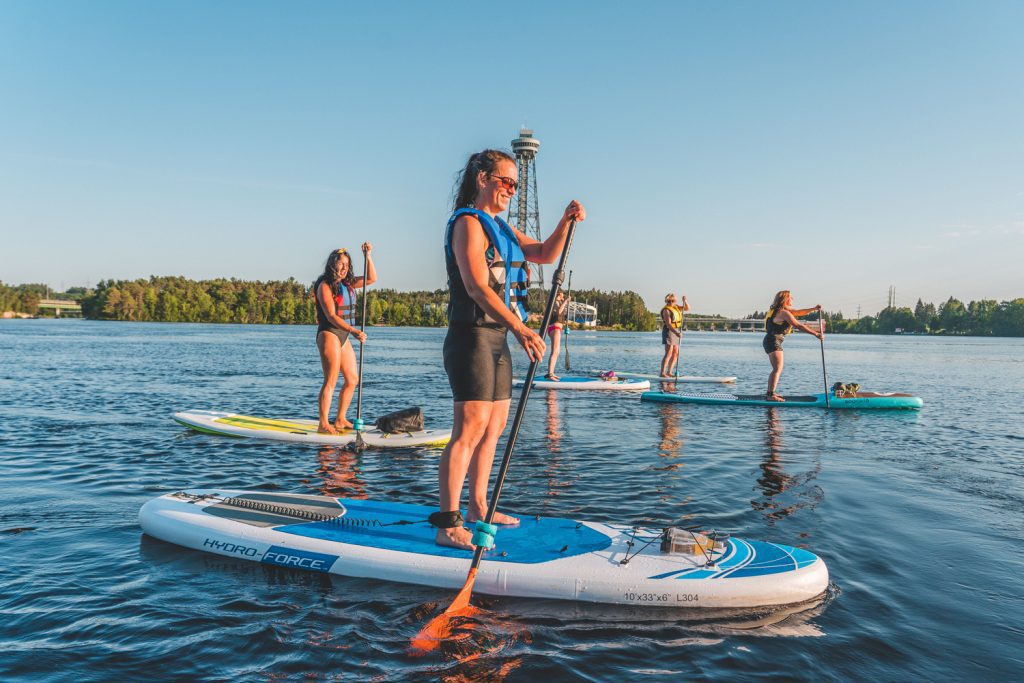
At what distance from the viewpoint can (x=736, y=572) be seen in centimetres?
450

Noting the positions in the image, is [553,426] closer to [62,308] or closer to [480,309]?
[480,309]

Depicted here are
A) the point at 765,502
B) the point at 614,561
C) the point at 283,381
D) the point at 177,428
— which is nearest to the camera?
the point at 614,561

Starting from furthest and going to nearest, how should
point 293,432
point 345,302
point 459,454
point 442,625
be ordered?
point 293,432 < point 345,302 < point 459,454 < point 442,625

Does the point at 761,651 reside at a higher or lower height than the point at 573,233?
lower

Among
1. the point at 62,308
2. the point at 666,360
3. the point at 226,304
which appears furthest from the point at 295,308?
the point at 666,360

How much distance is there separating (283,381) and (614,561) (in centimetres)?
2031

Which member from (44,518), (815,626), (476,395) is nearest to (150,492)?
(44,518)

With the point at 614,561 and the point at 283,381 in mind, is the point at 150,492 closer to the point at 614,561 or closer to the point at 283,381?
the point at 614,561

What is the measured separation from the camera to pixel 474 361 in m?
4.61

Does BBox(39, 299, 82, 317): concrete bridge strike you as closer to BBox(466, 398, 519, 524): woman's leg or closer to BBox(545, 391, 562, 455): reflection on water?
BBox(545, 391, 562, 455): reflection on water

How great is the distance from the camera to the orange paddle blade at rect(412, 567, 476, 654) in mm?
3922

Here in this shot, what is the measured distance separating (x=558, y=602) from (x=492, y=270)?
2.37 meters

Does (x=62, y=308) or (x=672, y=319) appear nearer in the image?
(x=672, y=319)

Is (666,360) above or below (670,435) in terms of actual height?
above
